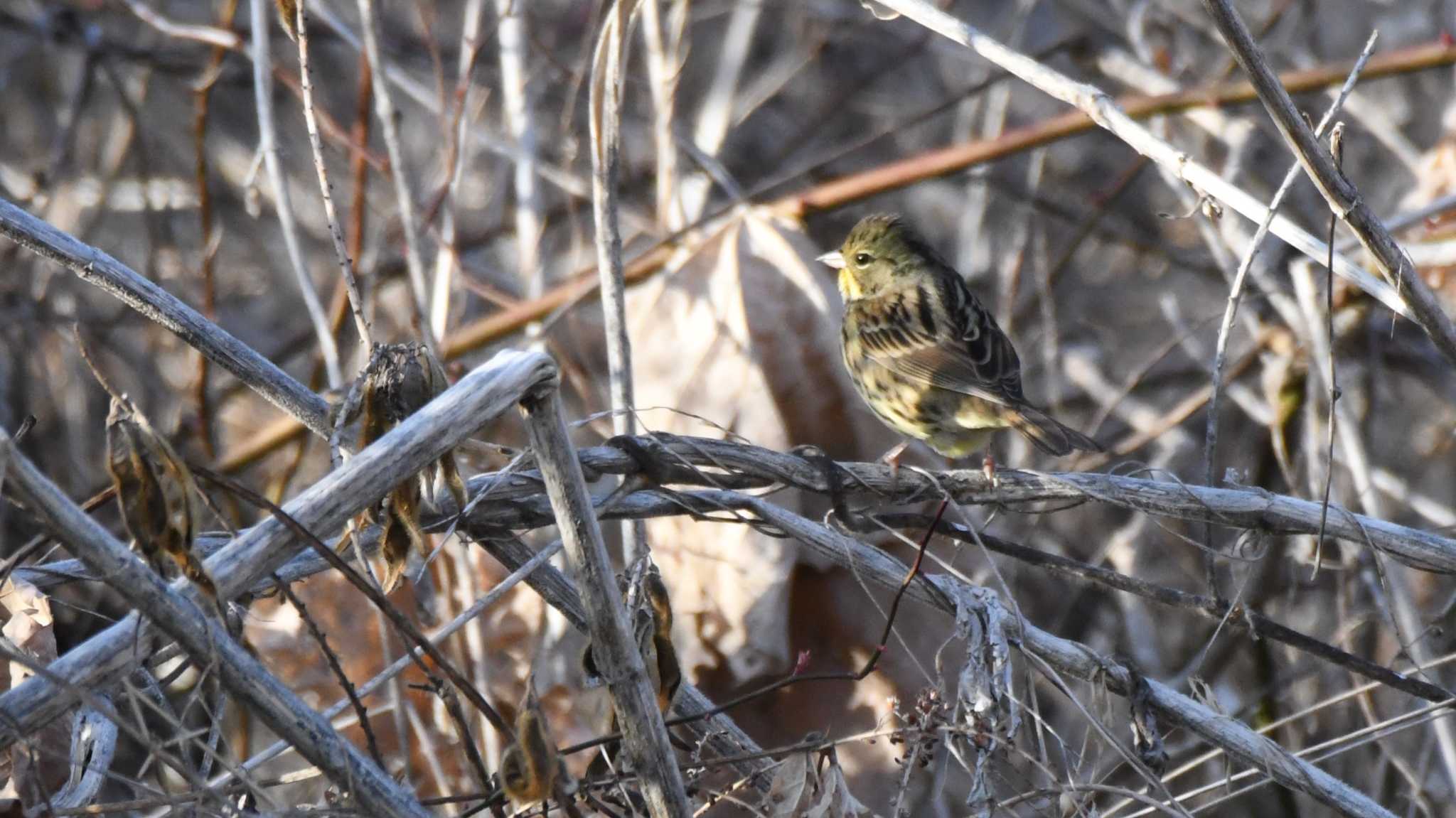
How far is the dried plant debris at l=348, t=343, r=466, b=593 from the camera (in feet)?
6.14

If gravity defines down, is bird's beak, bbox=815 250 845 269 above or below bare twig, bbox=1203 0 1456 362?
below

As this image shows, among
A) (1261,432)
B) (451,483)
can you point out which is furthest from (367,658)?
(1261,432)

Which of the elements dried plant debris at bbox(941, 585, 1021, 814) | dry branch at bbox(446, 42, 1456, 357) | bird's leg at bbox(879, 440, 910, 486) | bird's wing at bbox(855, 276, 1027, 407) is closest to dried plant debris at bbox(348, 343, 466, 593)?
dried plant debris at bbox(941, 585, 1021, 814)

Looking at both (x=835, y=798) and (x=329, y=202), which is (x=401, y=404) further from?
(x=835, y=798)

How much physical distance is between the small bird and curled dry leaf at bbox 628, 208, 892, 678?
→ 0.18m

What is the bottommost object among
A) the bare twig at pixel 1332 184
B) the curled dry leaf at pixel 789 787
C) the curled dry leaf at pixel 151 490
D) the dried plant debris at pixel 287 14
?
the curled dry leaf at pixel 789 787

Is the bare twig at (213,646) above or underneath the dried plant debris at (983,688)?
above

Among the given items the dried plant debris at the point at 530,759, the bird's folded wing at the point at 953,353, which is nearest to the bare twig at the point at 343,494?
the dried plant debris at the point at 530,759

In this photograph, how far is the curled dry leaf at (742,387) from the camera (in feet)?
9.84

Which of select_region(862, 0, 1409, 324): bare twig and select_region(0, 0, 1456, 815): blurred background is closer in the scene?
select_region(862, 0, 1409, 324): bare twig

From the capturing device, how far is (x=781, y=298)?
332 centimetres

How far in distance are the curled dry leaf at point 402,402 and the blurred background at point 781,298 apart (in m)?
0.30

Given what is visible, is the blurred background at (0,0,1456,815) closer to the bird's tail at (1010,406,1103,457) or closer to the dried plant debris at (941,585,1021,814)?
the dried plant debris at (941,585,1021,814)

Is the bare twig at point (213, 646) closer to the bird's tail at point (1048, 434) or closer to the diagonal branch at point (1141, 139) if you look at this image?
the diagonal branch at point (1141, 139)
